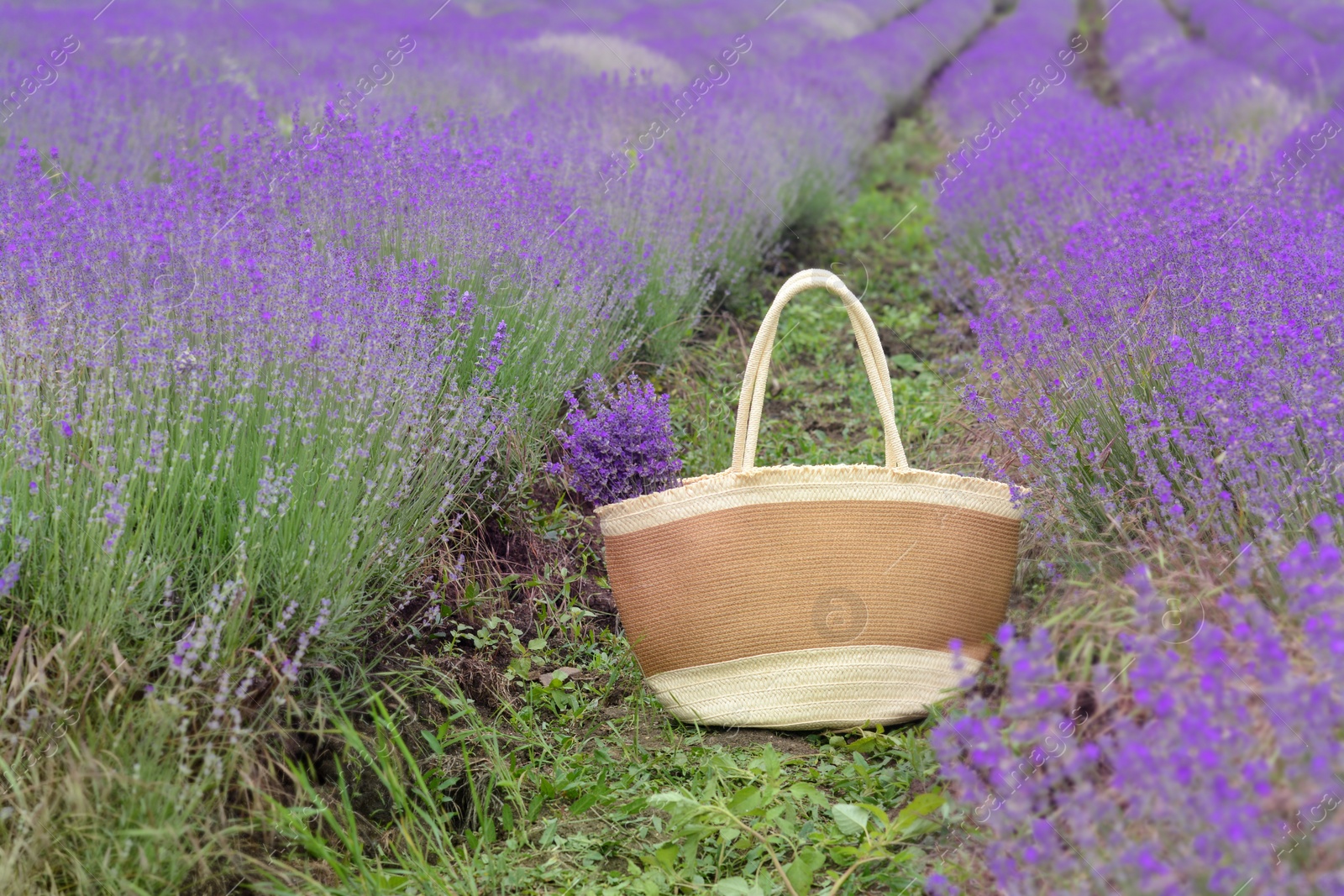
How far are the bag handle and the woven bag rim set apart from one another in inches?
0.9

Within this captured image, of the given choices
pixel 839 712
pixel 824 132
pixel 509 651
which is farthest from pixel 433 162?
pixel 824 132

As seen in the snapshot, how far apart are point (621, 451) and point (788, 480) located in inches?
24.4

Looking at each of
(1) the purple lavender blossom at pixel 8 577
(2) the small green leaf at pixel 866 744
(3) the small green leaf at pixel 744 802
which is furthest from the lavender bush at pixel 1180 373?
(1) the purple lavender blossom at pixel 8 577

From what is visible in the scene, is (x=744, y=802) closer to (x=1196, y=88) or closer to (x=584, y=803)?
(x=584, y=803)

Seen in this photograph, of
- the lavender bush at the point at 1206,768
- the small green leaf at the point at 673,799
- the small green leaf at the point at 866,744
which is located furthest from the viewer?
the small green leaf at the point at 866,744

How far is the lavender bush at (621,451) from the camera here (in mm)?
2473

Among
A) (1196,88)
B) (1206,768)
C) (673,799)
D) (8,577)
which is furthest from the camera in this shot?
(1196,88)

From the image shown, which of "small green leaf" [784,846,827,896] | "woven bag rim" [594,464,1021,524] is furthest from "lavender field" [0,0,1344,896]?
"woven bag rim" [594,464,1021,524]

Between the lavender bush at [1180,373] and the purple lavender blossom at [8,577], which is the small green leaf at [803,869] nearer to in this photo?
the lavender bush at [1180,373]

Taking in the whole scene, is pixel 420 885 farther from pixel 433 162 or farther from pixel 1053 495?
pixel 433 162

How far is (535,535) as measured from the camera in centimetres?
253

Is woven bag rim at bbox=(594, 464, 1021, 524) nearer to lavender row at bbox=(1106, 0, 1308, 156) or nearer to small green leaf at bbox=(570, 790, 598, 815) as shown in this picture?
small green leaf at bbox=(570, 790, 598, 815)

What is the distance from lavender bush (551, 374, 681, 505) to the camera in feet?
8.11

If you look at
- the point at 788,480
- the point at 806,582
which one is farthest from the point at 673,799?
the point at 788,480
